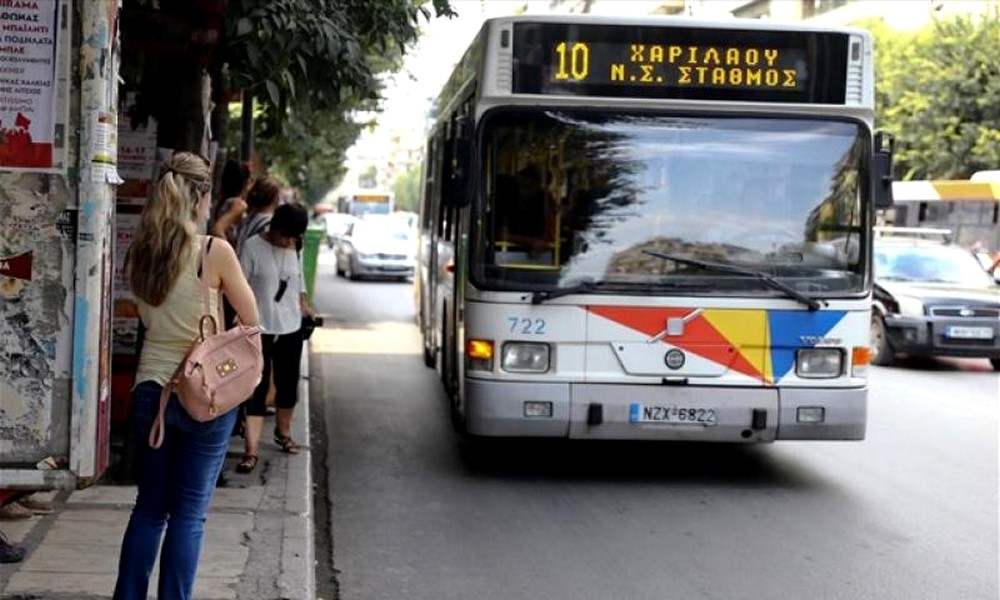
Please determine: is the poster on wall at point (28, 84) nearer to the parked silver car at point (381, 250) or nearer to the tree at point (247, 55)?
the tree at point (247, 55)

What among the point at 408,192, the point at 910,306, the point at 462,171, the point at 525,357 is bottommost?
the point at 525,357

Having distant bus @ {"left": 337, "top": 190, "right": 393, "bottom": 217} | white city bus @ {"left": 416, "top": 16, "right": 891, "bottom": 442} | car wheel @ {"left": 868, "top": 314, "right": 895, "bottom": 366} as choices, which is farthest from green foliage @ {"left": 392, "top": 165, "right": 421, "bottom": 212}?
white city bus @ {"left": 416, "top": 16, "right": 891, "bottom": 442}

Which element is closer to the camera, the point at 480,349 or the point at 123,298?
the point at 480,349

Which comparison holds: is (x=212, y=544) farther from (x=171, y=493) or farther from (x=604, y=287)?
(x=604, y=287)

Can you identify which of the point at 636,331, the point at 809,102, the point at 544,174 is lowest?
the point at 636,331

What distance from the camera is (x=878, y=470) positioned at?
9.45 m

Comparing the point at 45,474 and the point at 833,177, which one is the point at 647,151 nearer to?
the point at 833,177

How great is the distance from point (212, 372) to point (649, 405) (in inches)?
165

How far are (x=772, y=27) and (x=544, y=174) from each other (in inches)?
70.9

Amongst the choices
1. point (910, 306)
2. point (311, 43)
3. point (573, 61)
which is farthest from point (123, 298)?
point (910, 306)

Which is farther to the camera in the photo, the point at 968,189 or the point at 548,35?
the point at 968,189

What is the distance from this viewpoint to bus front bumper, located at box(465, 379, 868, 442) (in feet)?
26.4

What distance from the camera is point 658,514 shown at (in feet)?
25.7

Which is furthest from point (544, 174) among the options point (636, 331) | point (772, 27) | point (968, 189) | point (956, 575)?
point (968, 189)
